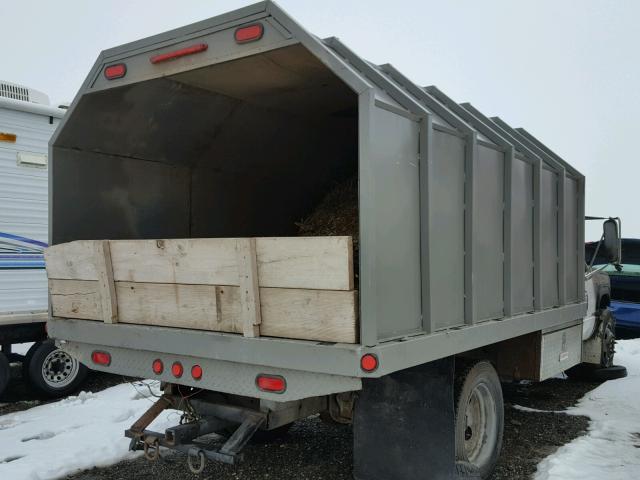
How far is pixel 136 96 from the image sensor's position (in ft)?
14.6

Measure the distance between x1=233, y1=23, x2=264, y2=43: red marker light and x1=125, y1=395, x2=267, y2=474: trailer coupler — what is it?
2.21 m

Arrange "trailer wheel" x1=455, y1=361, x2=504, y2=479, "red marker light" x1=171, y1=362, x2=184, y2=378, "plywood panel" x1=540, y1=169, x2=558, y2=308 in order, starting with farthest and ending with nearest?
1. "plywood panel" x1=540, y1=169, x2=558, y2=308
2. "trailer wheel" x1=455, y1=361, x2=504, y2=479
3. "red marker light" x1=171, y1=362, x2=184, y2=378

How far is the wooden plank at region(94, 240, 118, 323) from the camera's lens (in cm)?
395

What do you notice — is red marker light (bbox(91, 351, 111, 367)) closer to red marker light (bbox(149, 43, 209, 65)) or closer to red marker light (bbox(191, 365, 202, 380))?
red marker light (bbox(191, 365, 202, 380))

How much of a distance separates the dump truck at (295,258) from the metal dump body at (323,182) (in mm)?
15

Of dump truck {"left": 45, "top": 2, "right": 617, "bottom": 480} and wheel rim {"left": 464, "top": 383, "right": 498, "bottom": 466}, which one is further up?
dump truck {"left": 45, "top": 2, "right": 617, "bottom": 480}

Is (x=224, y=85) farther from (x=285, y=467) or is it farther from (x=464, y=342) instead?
(x=285, y=467)

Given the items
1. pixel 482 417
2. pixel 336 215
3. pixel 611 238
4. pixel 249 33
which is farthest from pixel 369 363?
pixel 611 238

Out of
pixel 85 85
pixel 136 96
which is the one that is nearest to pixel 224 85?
pixel 136 96

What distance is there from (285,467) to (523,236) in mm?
2591

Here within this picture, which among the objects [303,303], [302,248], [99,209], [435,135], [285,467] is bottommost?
[285,467]

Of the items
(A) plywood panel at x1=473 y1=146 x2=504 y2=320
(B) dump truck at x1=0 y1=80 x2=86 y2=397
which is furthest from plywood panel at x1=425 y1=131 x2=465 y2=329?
(B) dump truck at x1=0 y1=80 x2=86 y2=397

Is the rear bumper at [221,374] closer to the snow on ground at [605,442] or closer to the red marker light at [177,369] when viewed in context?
the red marker light at [177,369]

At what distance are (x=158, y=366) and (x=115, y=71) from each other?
1.92m
